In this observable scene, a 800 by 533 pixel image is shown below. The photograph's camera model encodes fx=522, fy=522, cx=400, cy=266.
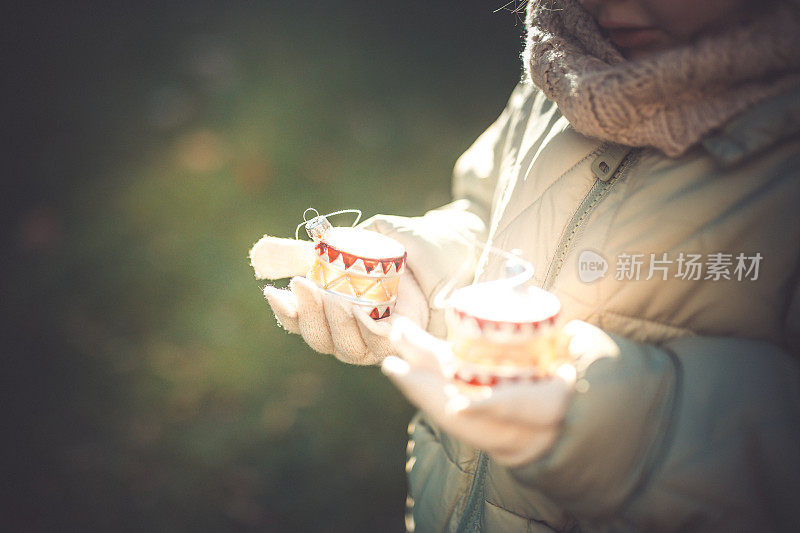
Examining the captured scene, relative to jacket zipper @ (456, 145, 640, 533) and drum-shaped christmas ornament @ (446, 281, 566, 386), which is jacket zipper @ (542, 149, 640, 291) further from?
drum-shaped christmas ornament @ (446, 281, 566, 386)

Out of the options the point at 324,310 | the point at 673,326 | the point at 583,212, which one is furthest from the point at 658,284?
the point at 324,310

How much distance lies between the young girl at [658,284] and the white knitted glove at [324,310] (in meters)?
0.33

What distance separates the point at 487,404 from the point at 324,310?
0.62 m

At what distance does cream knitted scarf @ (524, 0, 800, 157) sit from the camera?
0.83 meters

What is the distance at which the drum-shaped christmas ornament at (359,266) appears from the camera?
1.24 m

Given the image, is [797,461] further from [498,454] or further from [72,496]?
[72,496]

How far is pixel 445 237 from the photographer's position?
4.74ft

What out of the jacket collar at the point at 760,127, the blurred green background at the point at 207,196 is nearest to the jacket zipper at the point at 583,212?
the jacket collar at the point at 760,127

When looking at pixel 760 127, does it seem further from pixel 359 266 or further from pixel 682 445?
pixel 359 266

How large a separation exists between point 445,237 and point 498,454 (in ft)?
2.45

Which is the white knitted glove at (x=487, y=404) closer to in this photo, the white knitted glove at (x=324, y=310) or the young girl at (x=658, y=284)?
the young girl at (x=658, y=284)

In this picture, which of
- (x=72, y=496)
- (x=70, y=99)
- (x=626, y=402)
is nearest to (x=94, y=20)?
(x=70, y=99)

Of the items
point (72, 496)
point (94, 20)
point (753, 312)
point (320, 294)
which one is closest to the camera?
point (753, 312)

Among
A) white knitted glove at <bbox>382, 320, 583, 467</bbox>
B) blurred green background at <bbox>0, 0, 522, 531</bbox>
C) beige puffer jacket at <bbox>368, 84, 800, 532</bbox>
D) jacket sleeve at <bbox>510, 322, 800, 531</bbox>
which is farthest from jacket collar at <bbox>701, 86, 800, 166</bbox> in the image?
blurred green background at <bbox>0, 0, 522, 531</bbox>
